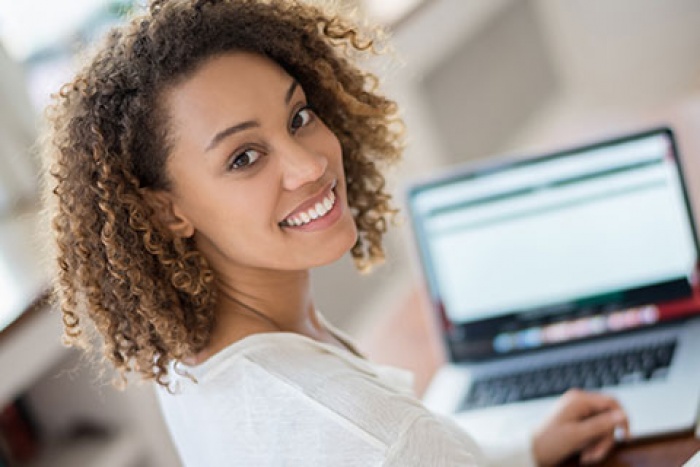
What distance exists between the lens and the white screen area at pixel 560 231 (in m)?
1.65

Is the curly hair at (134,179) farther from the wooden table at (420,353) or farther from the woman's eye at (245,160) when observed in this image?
the wooden table at (420,353)

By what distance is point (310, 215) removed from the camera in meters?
1.18

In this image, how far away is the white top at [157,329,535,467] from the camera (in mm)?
1056

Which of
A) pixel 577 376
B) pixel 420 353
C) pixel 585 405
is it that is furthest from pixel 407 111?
pixel 585 405

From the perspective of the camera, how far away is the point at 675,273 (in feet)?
5.41

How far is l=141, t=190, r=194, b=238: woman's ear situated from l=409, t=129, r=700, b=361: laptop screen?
2.07ft

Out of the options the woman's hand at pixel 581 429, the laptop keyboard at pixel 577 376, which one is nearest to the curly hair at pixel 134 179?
the woman's hand at pixel 581 429

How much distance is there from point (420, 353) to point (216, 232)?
0.79 metres

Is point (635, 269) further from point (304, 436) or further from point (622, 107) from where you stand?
point (622, 107)

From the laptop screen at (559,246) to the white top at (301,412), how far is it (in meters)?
0.57

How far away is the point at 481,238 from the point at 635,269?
0.81 feet

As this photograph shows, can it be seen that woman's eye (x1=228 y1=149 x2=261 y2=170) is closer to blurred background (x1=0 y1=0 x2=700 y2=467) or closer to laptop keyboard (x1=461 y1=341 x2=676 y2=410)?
blurred background (x1=0 y1=0 x2=700 y2=467)

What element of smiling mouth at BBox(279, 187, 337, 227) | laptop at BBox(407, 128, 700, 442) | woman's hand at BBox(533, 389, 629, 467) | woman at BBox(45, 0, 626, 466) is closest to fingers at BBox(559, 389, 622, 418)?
woman's hand at BBox(533, 389, 629, 467)

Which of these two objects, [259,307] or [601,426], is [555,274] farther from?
[259,307]
